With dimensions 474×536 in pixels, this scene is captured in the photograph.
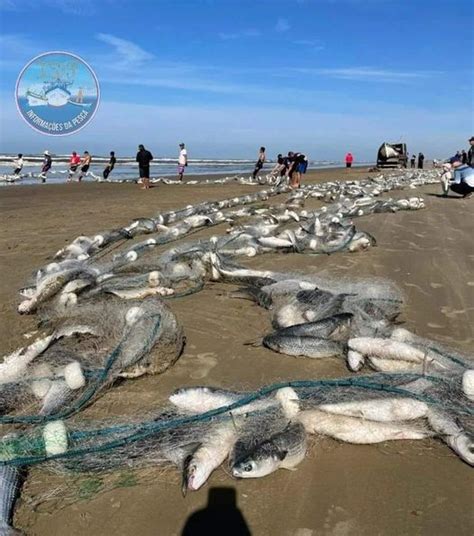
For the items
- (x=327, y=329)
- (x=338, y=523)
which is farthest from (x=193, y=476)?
(x=327, y=329)

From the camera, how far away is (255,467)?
127 inches

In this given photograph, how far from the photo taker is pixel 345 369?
4.79 m

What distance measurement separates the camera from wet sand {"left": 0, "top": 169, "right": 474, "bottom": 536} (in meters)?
3.01

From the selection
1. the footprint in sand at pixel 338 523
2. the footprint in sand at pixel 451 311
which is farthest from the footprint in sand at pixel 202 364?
the footprint in sand at pixel 451 311

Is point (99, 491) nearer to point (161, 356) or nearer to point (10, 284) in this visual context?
point (161, 356)

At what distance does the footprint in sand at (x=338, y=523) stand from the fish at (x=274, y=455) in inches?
16.3

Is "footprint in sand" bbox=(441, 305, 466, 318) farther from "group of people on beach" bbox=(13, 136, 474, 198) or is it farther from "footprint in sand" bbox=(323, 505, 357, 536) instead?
"group of people on beach" bbox=(13, 136, 474, 198)

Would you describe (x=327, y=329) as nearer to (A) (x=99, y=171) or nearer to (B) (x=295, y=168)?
(B) (x=295, y=168)

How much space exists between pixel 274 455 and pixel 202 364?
1.79 metres

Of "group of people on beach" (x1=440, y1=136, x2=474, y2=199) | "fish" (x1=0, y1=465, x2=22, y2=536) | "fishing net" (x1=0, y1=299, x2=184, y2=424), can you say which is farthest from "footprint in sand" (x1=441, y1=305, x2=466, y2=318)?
"group of people on beach" (x1=440, y1=136, x2=474, y2=199)

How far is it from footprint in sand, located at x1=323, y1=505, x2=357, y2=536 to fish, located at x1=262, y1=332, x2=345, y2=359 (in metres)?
1.95

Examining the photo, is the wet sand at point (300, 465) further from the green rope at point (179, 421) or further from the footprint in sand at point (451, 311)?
the green rope at point (179, 421)

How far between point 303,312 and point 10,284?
4508mm

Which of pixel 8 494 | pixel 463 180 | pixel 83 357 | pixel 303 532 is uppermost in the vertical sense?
pixel 463 180
